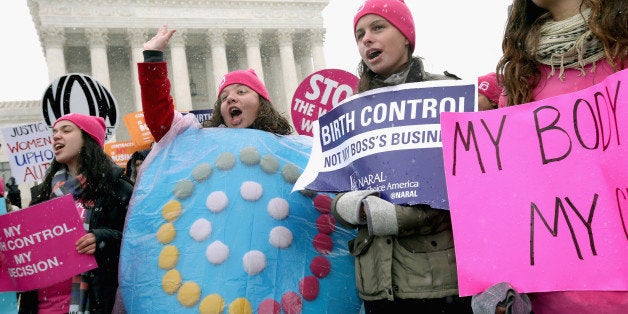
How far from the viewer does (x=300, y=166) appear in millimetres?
2535

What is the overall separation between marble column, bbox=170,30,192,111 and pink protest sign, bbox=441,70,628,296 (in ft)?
95.4

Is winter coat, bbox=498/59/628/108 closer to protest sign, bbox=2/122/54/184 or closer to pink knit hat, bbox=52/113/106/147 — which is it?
pink knit hat, bbox=52/113/106/147

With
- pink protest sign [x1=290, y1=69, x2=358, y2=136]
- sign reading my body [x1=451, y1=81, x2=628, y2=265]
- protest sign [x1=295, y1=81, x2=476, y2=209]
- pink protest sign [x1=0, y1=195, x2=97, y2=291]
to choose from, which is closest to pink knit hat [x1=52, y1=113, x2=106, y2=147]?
pink protest sign [x1=0, y1=195, x2=97, y2=291]

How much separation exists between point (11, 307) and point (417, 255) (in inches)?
84.7

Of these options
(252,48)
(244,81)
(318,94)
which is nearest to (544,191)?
(244,81)

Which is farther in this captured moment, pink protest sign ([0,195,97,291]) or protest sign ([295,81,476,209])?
pink protest sign ([0,195,97,291])

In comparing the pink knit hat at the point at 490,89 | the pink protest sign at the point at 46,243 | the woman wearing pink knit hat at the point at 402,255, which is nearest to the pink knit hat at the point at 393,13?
the woman wearing pink knit hat at the point at 402,255

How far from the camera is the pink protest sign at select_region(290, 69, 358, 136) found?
6163mm

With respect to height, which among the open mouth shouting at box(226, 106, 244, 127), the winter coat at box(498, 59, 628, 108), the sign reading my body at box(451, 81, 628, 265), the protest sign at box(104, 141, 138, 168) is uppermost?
the protest sign at box(104, 141, 138, 168)

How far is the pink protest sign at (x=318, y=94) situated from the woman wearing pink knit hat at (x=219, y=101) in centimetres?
301

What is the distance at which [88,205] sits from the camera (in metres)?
2.75

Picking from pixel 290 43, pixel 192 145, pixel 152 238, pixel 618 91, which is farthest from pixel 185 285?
pixel 290 43

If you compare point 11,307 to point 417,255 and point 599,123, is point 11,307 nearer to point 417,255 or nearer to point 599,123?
point 417,255

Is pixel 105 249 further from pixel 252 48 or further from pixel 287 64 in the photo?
pixel 287 64
